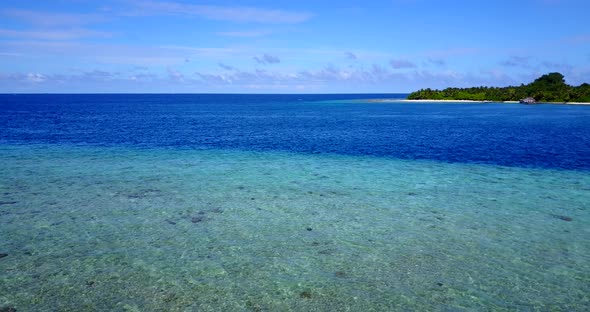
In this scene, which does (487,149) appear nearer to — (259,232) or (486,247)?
(486,247)

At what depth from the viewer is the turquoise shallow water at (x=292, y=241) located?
1255 cm

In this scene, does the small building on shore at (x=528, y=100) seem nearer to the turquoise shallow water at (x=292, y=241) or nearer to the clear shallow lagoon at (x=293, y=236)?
the clear shallow lagoon at (x=293, y=236)

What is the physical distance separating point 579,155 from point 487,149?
343 inches

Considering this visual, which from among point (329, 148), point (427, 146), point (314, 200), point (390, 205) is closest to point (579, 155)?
point (427, 146)

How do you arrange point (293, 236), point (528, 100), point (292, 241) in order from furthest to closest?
point (528, 100) → point (293, 236) → point (292, 241)

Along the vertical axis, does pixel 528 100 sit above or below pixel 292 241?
above

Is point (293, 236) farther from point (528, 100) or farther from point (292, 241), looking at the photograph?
point (528, 100)

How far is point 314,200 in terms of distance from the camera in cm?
2392

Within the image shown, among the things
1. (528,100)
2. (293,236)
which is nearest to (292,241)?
(293,236)

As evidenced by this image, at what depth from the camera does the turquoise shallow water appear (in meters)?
12.5

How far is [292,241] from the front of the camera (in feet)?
→ 56.7

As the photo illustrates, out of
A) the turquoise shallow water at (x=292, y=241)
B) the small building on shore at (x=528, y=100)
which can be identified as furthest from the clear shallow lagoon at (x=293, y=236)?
the small building on shore at (x=528, y=100)

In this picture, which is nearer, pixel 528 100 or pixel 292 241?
pixel 292 241

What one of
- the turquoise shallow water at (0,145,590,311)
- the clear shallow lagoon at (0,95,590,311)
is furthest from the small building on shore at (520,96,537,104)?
the turquoise shallow water at (0,145,590,311)
